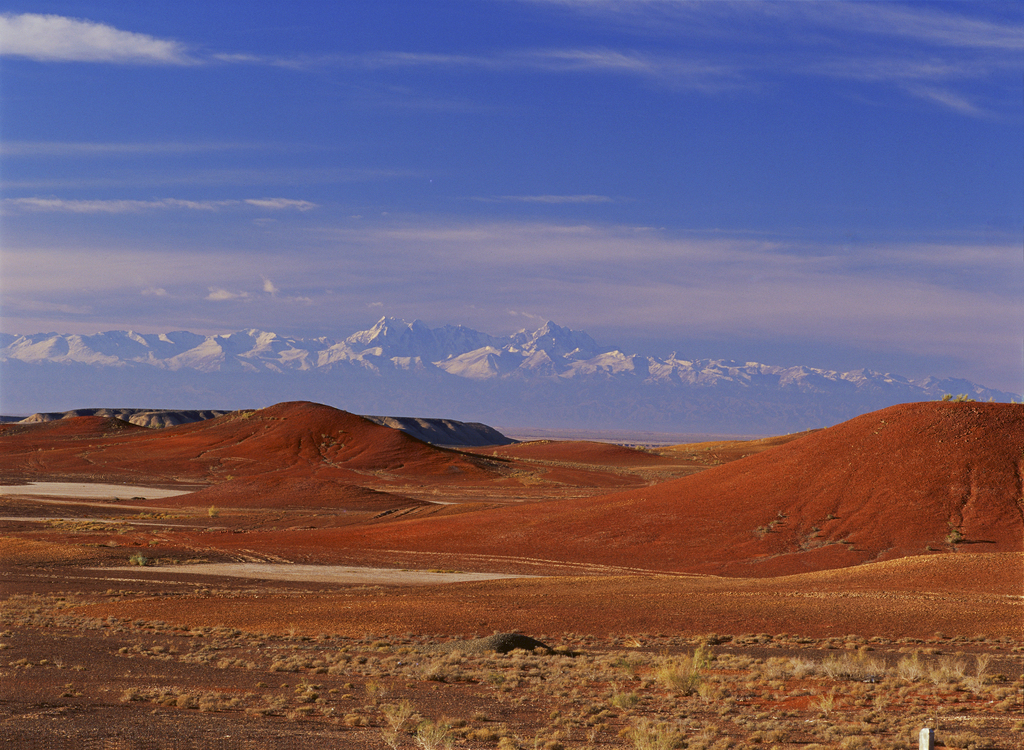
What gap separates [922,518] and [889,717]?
29.4 metres

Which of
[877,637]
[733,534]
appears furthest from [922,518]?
[877,637]

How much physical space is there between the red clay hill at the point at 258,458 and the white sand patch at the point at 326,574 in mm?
33516

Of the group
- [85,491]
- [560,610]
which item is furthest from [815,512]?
[85,491]

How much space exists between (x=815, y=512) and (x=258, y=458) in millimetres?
70579

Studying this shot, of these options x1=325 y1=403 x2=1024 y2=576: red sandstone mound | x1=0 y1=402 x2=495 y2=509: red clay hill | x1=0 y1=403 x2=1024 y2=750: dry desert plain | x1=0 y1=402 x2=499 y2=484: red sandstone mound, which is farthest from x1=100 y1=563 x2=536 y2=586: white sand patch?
x1=0 y1=402 x2=499 y2=484: red sandstone mound

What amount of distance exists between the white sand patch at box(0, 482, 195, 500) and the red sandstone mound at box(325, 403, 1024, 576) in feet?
111

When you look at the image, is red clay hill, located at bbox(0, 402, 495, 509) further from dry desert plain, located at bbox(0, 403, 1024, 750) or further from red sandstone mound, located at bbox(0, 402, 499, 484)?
dry desert plain, located at bbox(0, 403, 1024, 750)

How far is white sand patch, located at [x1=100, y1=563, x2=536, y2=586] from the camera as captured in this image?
122 feet

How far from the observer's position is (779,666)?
19266 millimetres

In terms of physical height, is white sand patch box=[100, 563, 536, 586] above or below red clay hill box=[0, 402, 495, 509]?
below

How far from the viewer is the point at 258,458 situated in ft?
330

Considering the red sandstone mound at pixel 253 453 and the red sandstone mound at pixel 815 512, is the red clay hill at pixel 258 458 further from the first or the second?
the red sandstone mound at pixel 815 512

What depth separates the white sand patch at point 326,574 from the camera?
122ft

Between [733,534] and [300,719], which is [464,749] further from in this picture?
[733,534]
